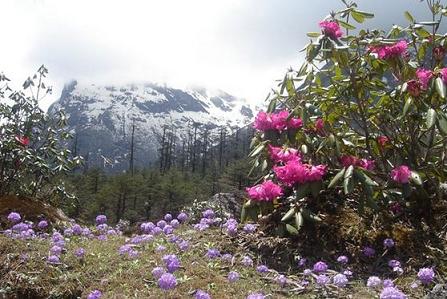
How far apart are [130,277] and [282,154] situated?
6.58 ft

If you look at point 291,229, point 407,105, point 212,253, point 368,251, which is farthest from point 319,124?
point 212,253

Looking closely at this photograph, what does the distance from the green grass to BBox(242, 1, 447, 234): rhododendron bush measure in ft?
2.10

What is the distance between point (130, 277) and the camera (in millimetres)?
4105

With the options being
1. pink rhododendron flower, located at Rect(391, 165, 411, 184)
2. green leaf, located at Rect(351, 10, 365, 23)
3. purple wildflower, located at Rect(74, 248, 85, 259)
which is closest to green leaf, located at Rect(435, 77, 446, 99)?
pink rhododendron flower, located at Rect(391, 165, 411, 184)

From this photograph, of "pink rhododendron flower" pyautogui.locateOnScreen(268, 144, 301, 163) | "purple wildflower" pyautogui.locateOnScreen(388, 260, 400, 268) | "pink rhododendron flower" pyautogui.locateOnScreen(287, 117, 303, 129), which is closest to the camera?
"purple wildflower" pyautogui.locateOnScreen(388, 260, 400, 268)

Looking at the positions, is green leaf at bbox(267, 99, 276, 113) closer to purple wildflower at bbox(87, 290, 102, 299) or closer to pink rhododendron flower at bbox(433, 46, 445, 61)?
pink rhododendron flower at bbox(433, 46, 445, 61)

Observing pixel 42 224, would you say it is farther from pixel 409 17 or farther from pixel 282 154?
pixel 409 17

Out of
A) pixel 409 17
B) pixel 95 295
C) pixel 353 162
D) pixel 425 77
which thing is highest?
pixel 409 17

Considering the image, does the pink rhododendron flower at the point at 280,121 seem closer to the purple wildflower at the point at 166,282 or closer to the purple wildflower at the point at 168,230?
the purple wildflower at the point at 168,230

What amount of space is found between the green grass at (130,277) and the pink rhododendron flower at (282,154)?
100 cm

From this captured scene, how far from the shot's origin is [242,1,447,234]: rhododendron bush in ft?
15.4

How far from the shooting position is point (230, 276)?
3.92m

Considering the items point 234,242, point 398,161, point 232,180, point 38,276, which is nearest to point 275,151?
point 234,242

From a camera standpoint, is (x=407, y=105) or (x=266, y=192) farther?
(x=266, y=192)
